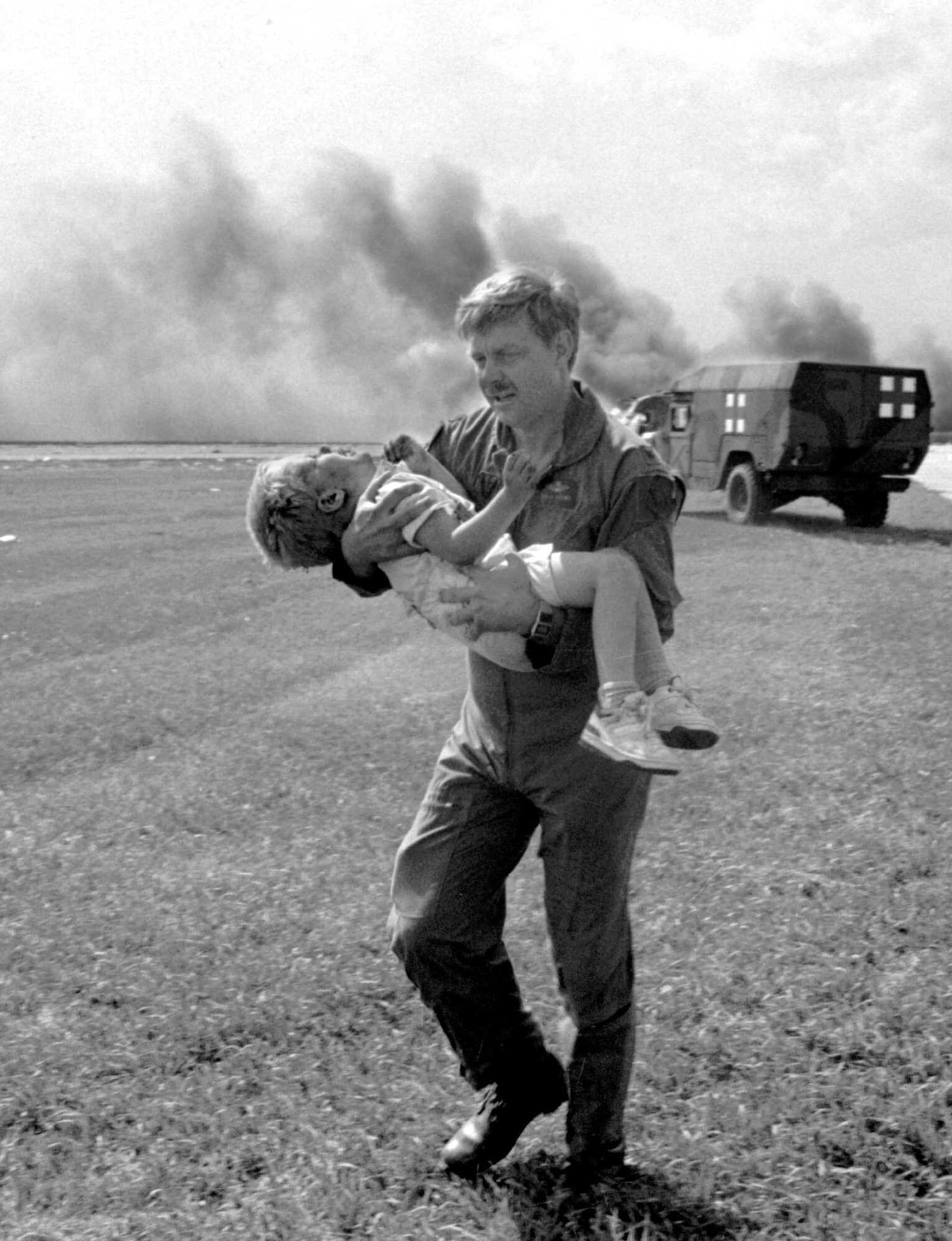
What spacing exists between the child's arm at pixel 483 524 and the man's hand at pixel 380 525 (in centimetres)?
5

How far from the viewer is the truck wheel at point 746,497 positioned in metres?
19.8

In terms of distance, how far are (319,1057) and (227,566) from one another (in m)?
12.4

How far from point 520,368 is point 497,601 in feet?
1.37

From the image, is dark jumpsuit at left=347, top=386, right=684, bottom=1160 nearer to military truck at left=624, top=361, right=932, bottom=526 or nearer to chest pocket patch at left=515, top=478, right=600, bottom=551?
chest pocket patch at left=515, top=478, right=600, bottom=551

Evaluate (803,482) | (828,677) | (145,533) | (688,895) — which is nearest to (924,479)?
(803,482)

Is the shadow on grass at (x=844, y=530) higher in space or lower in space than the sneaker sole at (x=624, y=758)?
lower

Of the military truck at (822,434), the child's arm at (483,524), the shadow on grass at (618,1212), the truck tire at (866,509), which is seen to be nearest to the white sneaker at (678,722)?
the child's arm at (483,524)

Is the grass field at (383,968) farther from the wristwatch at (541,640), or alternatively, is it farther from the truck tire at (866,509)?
the truck tire at (866,509)

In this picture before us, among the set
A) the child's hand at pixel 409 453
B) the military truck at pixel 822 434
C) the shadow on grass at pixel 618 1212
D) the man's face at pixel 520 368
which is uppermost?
the man's face at pixel 520 368

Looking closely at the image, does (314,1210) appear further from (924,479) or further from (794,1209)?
(924,479)

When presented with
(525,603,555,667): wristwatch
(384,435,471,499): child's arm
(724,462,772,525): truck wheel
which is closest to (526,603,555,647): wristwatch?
(525,603,555,667): wristwatch

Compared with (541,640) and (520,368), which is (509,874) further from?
(520,368)

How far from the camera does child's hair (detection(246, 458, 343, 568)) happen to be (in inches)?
121

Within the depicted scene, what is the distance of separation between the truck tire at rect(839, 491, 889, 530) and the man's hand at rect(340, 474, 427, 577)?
58.4 feet
